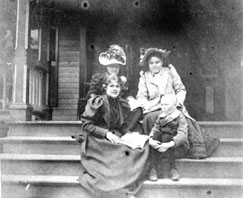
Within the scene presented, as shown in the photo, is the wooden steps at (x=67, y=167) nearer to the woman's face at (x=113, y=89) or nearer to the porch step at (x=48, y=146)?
the porch step at (x=48, y=146)

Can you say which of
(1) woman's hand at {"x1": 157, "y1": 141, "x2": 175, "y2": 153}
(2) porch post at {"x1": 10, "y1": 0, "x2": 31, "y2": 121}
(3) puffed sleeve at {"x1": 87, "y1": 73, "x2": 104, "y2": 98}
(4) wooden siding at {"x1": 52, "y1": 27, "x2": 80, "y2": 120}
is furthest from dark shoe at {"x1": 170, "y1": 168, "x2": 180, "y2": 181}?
(4) wooden siding at {"x1": 52, "y1": 27, "x2": 80, "y2": 120}

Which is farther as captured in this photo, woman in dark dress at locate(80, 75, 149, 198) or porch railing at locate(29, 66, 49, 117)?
porch railing at locate(29, 66, 49, 117)

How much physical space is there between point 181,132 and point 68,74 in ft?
12.0

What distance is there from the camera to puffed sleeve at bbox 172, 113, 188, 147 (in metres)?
3.34

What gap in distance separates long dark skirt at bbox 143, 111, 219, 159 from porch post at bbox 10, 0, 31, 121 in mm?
1848

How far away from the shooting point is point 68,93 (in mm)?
6574

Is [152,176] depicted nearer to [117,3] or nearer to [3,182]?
[3,182]

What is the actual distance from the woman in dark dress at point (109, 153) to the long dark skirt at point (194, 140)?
0.26m

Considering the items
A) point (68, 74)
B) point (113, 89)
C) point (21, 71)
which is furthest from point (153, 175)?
point (68, 74)

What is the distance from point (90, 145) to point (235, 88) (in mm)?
3850

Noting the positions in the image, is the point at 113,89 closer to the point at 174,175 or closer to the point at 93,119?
the point at 93,119

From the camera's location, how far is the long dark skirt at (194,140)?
3602mm

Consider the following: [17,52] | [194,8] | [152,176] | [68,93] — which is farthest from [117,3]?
[152,176]

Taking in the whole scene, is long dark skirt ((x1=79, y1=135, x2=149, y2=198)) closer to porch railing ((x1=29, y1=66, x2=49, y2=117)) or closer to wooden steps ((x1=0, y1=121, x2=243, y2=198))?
wooden steps ((x1=0, y1=121, x2=243, y2=198))
